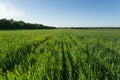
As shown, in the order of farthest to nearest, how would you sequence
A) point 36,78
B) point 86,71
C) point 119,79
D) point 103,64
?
point 103,64 → point 86,71 → point 119,79 → point 36,78

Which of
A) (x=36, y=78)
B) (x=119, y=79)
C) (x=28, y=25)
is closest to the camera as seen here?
(x=36, y=78)

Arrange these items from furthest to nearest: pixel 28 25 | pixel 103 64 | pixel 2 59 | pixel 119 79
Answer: pixel 28 25 → pixel 2 59 → pixel 103 64 → pixel 119 79

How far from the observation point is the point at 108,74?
206 inches

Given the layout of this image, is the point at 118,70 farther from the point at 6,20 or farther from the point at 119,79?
the point at 6,20

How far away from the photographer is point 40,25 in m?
89.2

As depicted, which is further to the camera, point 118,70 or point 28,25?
point 28,25

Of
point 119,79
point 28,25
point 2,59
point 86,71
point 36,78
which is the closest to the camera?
point 36,78

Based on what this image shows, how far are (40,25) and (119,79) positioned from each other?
85.5m

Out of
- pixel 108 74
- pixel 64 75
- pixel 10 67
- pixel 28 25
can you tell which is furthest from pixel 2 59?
pixel 28 25

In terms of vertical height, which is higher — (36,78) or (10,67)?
(36,78)

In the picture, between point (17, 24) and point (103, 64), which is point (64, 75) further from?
point (17, 24)

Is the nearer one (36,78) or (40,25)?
(36,78)

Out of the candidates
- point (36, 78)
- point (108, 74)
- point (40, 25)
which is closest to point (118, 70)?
point (108, 74)

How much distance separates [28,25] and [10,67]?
75.1 metres
